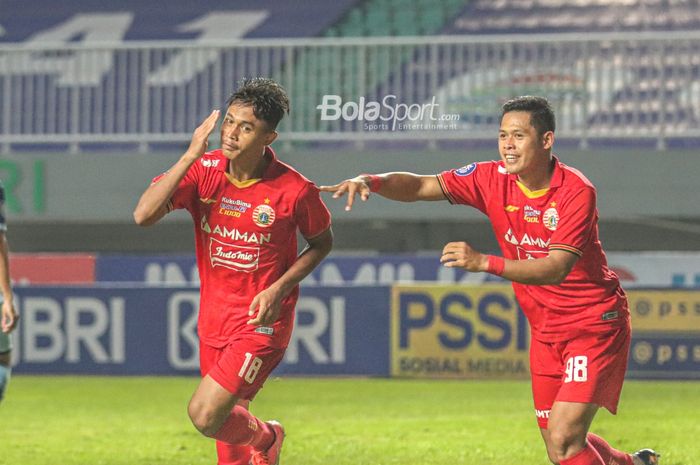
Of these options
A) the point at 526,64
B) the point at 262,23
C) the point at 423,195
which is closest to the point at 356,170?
the point at 526,64

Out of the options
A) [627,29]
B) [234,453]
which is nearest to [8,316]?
[234,453]

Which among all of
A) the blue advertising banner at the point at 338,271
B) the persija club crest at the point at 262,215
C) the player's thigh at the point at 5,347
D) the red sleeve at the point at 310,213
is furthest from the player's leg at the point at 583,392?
the blue advertising banner at the point at 338,271

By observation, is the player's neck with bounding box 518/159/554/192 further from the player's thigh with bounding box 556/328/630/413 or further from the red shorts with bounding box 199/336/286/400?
the red shorts with bounding box 199/336/286/400

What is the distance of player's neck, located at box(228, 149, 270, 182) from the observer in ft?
21.5

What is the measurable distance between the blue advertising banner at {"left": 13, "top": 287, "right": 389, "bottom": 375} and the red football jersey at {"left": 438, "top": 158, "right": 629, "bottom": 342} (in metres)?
8.39

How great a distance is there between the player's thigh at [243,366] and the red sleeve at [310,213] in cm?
61

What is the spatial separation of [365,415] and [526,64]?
655cm

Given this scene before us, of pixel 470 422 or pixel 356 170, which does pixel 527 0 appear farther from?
pixel 470 422

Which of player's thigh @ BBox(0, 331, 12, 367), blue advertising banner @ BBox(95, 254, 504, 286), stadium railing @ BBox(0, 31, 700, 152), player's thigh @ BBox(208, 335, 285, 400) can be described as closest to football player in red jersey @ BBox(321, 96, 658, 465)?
player's thigh @ BBox(208, 335, 285, 400)

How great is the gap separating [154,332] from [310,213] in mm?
8702

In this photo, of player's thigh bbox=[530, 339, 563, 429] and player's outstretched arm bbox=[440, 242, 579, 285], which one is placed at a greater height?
player's outstretched arm bbox=[440, 242, 579, 285]

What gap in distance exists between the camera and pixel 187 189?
6.50 meters

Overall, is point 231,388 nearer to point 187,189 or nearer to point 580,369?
point 187,189

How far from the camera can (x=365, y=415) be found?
1159cm
